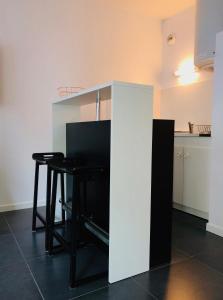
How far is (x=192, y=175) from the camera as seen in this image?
2822 millimetres

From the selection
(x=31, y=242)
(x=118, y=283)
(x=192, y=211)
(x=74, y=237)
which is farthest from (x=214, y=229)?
(x=31, y=242)

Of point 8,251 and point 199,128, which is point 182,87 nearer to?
point 199,128

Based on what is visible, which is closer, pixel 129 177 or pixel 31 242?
pixel 129 177

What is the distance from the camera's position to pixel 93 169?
1.64 metres

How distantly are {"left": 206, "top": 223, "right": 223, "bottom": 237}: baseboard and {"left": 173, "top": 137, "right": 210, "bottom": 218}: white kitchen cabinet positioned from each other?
26 centimetres

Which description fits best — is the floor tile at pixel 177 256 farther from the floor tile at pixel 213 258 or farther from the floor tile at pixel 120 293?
the floor tile at pixel 120 293

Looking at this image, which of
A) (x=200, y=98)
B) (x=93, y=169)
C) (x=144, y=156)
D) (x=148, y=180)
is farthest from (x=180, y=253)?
(x=200, y=98)

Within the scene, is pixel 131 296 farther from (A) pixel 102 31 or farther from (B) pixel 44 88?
(A) pixel 102 31

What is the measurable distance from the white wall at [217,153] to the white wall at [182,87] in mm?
996

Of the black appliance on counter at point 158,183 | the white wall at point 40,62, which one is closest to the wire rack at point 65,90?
the white wall at point 40,62

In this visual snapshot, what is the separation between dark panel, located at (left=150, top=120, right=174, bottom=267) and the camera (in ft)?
5.82

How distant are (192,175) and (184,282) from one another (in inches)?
55.3

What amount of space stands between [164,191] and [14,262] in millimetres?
1226

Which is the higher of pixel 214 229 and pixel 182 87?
pixel 182 87
